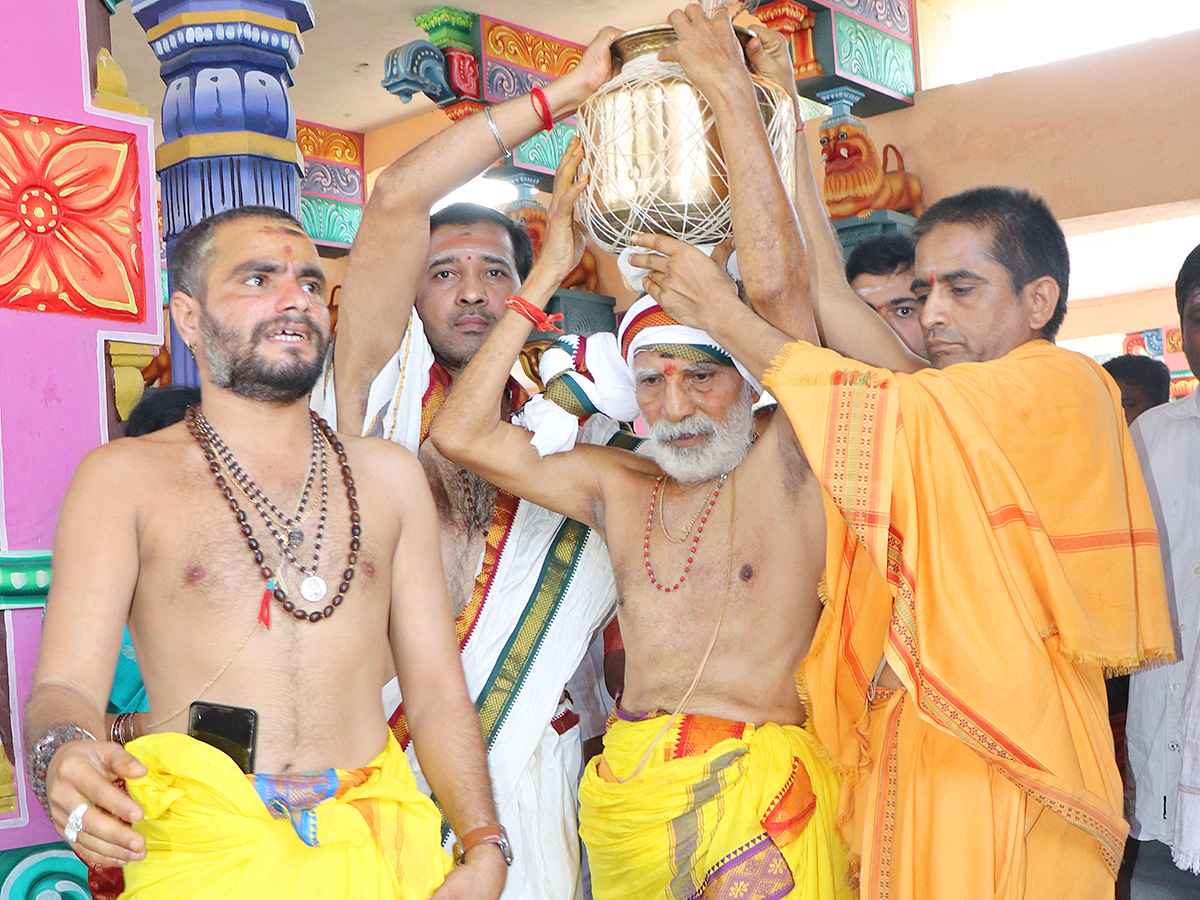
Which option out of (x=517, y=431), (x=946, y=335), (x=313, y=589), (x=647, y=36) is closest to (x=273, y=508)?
(x=313, y=589)

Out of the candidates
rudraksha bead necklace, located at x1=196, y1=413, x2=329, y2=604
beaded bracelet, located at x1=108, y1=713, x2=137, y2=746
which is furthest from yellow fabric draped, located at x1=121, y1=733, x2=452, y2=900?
rudraksha bead necklace, located at x1=196, y1=413, x2=329, y2=604

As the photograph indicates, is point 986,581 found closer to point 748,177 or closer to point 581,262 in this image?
point 748,177

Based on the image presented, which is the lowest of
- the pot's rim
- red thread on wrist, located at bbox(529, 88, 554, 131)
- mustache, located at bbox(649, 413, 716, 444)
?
mustache, located at bbox(649, 413, 716, 444)

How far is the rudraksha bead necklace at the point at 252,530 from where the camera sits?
2055 mm

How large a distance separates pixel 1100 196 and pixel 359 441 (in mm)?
5070

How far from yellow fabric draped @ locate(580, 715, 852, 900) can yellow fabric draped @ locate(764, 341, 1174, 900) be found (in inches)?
9.7

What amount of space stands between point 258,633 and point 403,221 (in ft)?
3.71

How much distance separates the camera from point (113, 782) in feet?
5.64

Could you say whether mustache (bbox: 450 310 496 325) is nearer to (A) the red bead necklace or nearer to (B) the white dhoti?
(B) the white dhoti

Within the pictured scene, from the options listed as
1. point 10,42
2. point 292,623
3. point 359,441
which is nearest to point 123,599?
point 292,623

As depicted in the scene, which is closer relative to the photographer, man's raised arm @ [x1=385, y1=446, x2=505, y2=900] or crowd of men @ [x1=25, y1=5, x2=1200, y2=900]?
crowd of men @ [x1=25, y1=5, x2=1200, y2=900]

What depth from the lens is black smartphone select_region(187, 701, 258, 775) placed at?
194cm

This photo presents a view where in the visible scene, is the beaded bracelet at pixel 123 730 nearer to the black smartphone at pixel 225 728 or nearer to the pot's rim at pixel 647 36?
the black smartphone at pixel 225 728

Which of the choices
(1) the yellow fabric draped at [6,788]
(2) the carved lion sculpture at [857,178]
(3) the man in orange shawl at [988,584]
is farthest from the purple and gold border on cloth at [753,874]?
(2) the carved lion sculpture at [857,178]
